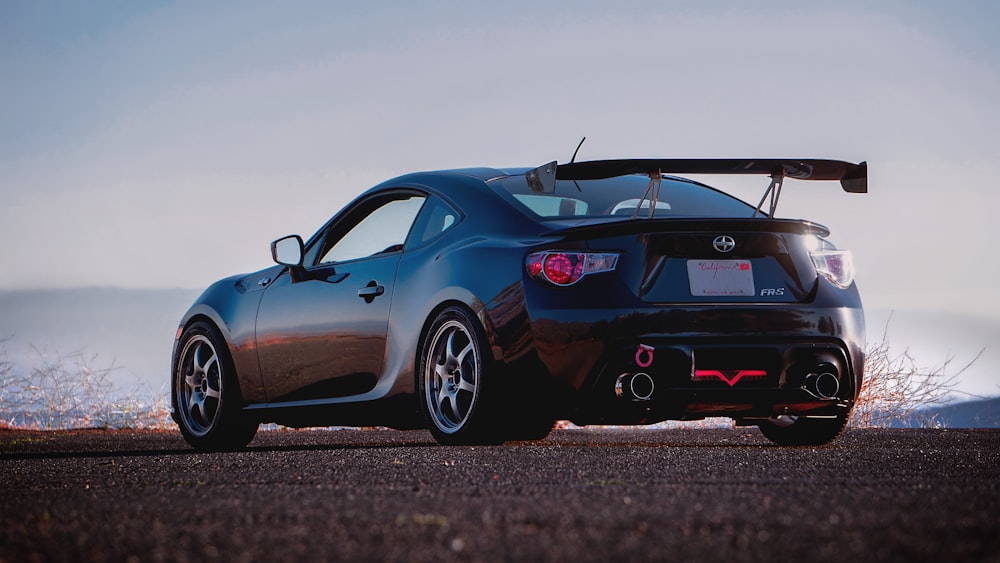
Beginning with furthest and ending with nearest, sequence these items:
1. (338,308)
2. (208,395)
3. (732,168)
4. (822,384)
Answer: (208,395) → (338,308) → (732,168) → (822,384)

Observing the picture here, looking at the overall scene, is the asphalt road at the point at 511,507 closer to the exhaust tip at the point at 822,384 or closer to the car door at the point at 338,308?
the exhaust tip at the point at 822,384

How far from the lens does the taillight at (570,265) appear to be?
571 cm

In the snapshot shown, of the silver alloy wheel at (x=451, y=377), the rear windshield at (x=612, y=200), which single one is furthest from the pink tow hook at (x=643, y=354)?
the rear windshield at (x=612, y=200)

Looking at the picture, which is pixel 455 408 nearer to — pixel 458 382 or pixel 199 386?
pixel 458 382

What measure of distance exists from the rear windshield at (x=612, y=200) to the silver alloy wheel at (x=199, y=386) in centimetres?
264

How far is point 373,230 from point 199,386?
1887mm

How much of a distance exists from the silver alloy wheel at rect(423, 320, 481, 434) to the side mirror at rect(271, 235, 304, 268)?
1.61 metres

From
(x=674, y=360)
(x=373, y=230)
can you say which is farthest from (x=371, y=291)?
(x=674, y=360)

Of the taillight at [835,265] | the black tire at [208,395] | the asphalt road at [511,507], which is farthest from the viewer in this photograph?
the black tire at [208,395]

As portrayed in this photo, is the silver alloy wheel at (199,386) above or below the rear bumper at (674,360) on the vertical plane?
below

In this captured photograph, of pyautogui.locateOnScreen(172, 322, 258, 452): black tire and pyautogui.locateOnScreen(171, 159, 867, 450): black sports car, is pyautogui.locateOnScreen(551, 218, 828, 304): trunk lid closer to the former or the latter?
pyautogui.locateOnScreen(171, 159, 867, 450): black sports car

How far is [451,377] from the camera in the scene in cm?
628

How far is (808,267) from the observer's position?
19.9ft

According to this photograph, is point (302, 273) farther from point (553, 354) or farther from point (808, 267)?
point (808, 267)
